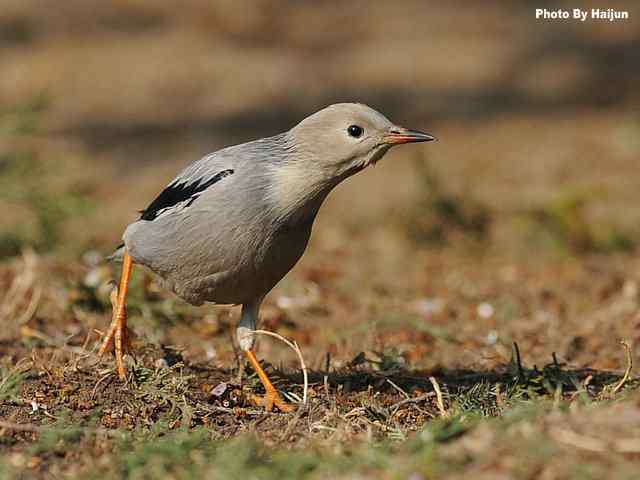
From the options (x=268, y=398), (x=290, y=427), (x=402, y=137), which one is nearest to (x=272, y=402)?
(x=268, y=398)

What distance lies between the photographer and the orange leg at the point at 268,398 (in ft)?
15.1

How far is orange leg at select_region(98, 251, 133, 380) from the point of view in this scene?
488cm

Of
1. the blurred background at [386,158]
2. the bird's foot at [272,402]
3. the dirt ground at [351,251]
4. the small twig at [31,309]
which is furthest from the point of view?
the blurred background at [386,158]

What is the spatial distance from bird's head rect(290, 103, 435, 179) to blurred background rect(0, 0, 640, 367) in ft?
4.13

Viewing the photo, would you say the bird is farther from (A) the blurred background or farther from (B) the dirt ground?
Answer: (A) the blurred background

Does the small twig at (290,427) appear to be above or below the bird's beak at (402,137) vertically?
below

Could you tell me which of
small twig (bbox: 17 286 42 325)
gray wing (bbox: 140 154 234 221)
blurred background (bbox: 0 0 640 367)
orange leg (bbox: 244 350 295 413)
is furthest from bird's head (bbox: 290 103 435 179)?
small twig (bbox: 17 286 42 325)

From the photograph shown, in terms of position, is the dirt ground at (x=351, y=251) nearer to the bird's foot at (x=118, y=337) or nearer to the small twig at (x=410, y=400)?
the small twig at (x=410, y=400)

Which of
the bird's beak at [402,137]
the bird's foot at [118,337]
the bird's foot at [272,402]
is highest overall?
the bird's beak at [402,137]

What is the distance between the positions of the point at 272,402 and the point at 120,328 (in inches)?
37.3

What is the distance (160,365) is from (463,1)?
36.5 ft

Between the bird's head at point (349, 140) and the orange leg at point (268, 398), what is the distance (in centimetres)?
100

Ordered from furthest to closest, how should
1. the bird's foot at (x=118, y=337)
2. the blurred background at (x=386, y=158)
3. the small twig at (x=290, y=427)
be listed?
the blurred background at (x=386, y=158) < the bird's foot at (x=118, y=337) < the small twig at (x=290, y=427)

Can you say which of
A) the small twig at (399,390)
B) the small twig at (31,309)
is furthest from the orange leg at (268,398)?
the small twig at (31,309)
